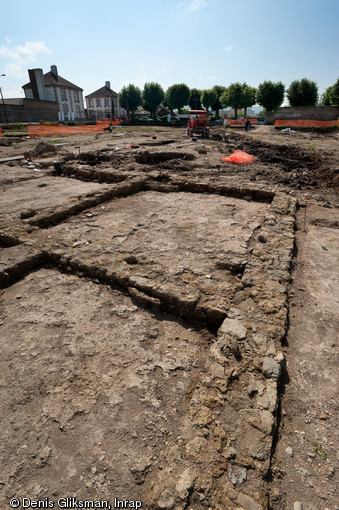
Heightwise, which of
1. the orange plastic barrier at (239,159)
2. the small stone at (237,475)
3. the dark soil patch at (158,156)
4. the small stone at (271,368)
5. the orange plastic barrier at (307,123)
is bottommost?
the small stone at (237,475)

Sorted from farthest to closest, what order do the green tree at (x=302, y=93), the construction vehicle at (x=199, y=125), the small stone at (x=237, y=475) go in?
the green tree at (x=302, y=93) → the construction vehicle at (x=199, y=125) → the small stone at (x=237, y=475)

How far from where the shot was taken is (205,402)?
1964 mm

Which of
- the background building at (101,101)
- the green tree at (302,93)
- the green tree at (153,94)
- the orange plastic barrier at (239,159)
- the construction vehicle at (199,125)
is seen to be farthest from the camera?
the background building at (101,101)

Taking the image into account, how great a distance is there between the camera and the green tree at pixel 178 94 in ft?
176

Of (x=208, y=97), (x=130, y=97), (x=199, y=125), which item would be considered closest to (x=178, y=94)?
(x=208, y=97)

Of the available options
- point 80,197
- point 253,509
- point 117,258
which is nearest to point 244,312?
point 253,509

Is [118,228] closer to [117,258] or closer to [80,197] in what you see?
[117,258]

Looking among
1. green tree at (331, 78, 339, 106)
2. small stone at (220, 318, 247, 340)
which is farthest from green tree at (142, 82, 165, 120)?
small stone at (220, 318, 247, 340)

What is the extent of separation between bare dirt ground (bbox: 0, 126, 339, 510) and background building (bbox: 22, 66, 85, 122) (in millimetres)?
50543

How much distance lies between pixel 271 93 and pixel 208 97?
1811cm

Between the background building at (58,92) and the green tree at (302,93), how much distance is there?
3746 centimetres

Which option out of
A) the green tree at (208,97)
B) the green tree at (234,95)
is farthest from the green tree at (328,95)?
the green tree at (208,97)

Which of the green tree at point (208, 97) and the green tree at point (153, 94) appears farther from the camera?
the green tree at point (208, 97)

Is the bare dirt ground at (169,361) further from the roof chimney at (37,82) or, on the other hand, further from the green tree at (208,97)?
the green tree at (208,97)
